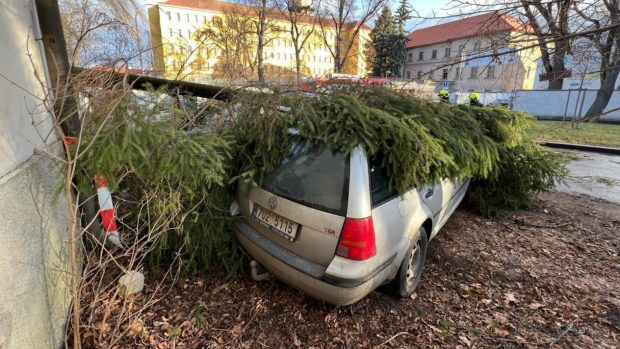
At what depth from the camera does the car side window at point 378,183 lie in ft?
8.15

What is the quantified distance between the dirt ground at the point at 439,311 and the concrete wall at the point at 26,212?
0.54 m

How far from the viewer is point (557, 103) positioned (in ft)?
69.3

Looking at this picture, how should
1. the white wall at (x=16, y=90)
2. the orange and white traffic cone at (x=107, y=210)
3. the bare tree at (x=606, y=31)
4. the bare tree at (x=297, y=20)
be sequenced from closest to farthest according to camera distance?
the white wall at (x=16, y=90) → the bare tree at (x=606, y=31) → the orange and white traffic cone at (x=107, y=210) → the bare tree at (x=297, y=20)

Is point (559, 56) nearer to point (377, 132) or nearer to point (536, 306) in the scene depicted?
point (377, 132)

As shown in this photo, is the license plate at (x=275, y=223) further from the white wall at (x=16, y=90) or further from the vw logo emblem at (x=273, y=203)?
the white wall at (x=16, y=90)

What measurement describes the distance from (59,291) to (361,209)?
7.23 ft

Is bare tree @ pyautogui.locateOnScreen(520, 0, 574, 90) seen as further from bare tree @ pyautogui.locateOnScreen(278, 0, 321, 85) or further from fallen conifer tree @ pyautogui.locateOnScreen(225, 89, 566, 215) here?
bare tree @ pyautogui.locateOnScreen(278, 0, 321, 85)

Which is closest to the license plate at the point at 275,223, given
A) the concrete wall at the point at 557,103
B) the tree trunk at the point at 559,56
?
the tree trunk at the point at 559,56

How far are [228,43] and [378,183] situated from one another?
9933 mm

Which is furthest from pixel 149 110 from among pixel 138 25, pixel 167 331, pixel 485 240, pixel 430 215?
pixel 485 240

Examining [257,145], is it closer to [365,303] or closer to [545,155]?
[365,303]

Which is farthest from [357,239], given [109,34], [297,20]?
[297,20]

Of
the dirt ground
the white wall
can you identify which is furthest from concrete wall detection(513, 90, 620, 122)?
the white wall

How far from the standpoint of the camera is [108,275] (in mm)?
2850
